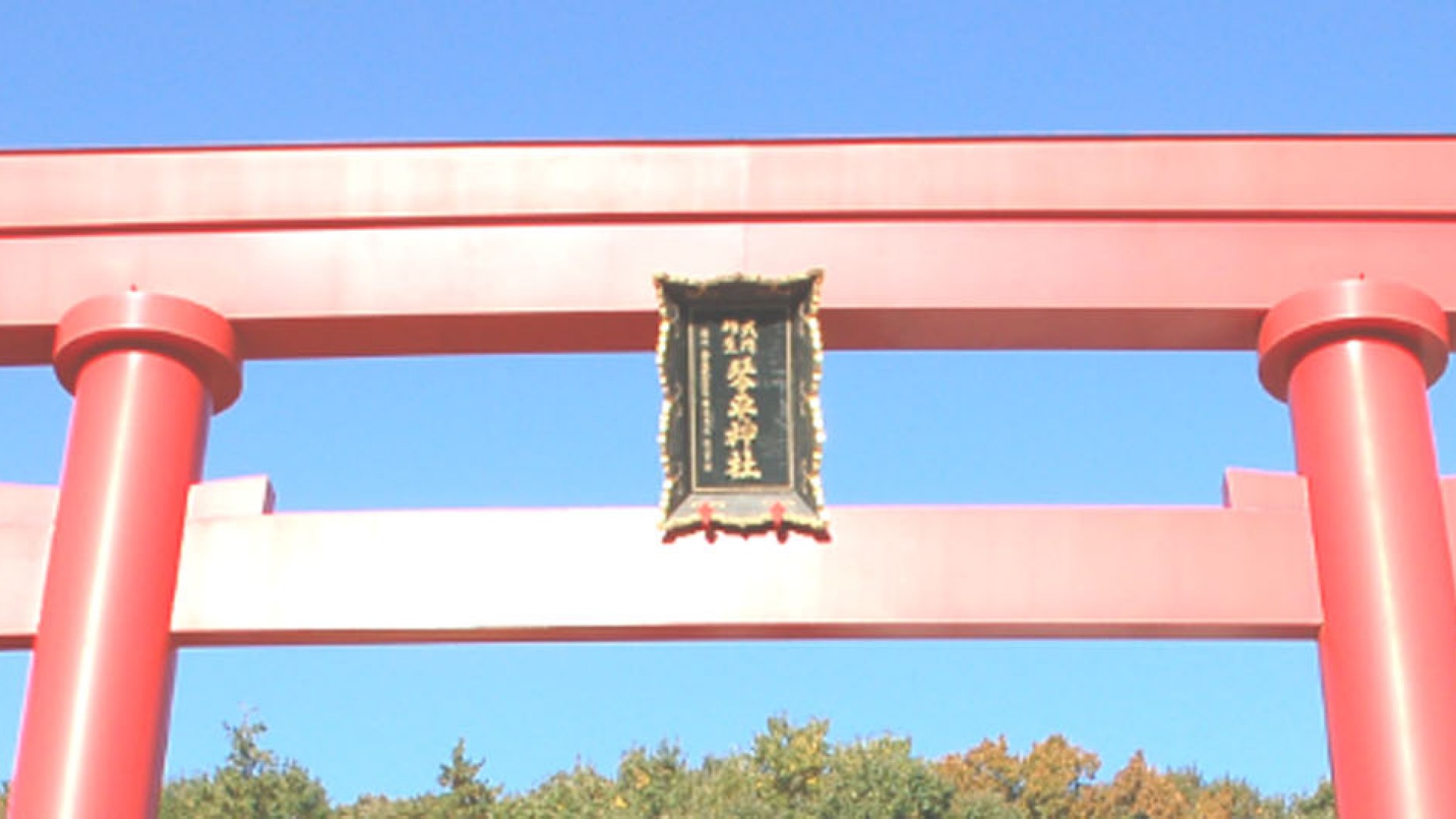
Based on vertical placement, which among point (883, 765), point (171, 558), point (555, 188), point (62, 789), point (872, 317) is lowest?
point (62, 789)

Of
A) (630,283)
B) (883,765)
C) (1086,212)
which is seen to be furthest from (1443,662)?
(883,765)

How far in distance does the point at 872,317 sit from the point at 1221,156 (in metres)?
1.26

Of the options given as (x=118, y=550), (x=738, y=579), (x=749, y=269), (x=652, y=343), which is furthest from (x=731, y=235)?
(x=118, y=550)

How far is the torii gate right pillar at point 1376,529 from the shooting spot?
201 inches

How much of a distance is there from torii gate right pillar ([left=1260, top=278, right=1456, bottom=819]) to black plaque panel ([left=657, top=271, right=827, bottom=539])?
1469mm

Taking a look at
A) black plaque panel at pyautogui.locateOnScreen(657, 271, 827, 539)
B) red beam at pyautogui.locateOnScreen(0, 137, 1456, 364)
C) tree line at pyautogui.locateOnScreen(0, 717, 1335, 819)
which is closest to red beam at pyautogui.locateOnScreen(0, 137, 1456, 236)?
red beam at pyautogui.locateOnScreen(0, 137, 1456, 364)

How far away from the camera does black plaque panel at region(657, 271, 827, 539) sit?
557cm

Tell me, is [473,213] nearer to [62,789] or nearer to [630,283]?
[630,283]

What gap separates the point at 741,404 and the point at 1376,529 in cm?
189

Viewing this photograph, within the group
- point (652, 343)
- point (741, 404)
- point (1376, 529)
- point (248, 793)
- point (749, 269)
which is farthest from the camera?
point (248, 793)

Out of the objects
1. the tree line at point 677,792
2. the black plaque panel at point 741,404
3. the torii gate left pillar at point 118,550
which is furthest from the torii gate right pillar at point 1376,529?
the tree line at point 677,792

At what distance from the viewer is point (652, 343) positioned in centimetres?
604

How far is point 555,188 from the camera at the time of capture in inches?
238

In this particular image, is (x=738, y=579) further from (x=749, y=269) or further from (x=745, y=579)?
(x=749, y=269)
